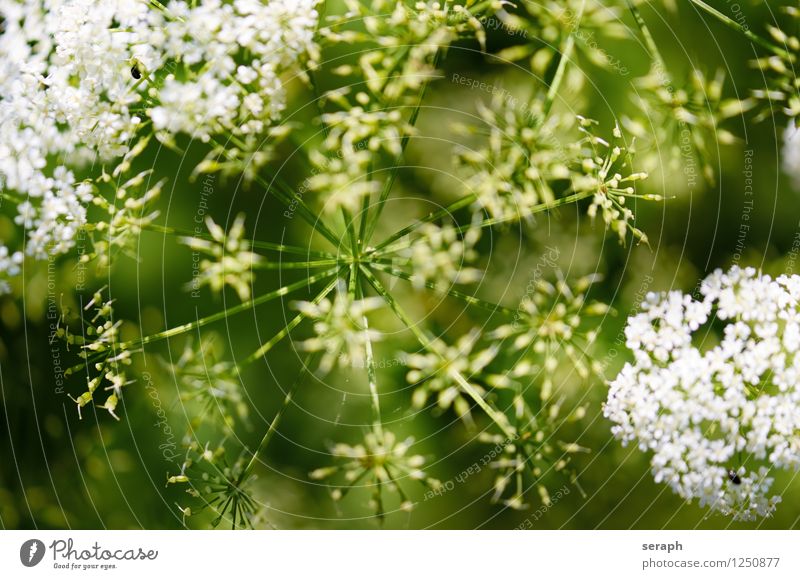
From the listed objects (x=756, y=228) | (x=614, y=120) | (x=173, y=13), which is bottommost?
(x=756, y=228)

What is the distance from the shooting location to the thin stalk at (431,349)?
2.21 ft

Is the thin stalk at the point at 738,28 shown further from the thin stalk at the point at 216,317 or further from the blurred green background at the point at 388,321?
the thin stalk at the point at 216,317

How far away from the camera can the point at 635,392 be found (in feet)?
2.25

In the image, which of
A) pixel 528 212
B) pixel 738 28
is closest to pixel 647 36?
pixel 738 28

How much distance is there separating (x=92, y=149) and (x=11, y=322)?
0.24 m

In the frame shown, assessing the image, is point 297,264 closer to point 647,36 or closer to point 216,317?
point 216,317

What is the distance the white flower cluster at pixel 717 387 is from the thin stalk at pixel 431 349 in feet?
0.44

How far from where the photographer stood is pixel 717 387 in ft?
2.25

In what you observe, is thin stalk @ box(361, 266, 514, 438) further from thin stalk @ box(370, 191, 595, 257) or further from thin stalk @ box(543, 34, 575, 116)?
thin stalk @ box(543, 34, 575, 116)
